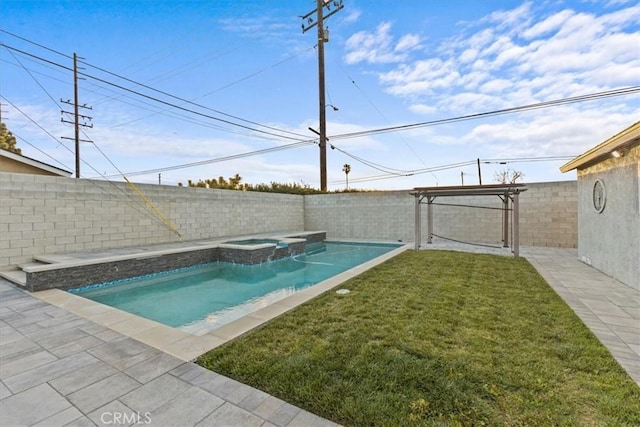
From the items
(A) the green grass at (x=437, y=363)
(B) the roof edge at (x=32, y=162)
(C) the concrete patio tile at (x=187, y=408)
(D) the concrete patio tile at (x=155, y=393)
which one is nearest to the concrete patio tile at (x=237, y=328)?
(A) the green grass at (x=437, y=363)

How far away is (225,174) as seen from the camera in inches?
880

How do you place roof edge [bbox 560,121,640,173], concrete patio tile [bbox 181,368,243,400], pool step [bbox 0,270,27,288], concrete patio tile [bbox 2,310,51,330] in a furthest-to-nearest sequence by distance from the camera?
pool step [bbox 0,270,27,288] → roof edge [bbox 560,121,640,173] → concrete patio tile [bbox 2,310,51,330] → concrete patio tile [bbox 181,368,243,400]

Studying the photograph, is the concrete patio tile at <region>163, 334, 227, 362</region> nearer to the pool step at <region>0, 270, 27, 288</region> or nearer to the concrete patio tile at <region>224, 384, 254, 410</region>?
the concrete patio tile at <region>224, 384, 254, 410</region>

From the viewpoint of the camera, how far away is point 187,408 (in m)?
1.84

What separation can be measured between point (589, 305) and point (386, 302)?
2651 millimetres

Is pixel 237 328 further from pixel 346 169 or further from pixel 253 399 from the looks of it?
pixel 346 169

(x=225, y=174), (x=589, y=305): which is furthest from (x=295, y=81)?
(x=589, y=305)

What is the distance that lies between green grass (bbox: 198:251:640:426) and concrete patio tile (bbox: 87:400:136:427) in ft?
2.02

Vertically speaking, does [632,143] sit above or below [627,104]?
below

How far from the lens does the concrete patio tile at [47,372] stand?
2.12 meters

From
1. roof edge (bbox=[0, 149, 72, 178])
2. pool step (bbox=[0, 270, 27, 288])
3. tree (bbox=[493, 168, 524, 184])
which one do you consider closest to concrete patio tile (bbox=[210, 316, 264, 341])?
pool step (bbox=[0, 270, 27, 288])

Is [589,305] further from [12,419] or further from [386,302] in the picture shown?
[12,419]

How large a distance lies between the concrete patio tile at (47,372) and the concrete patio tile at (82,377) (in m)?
0.07

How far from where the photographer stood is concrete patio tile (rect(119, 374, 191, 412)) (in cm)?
188
